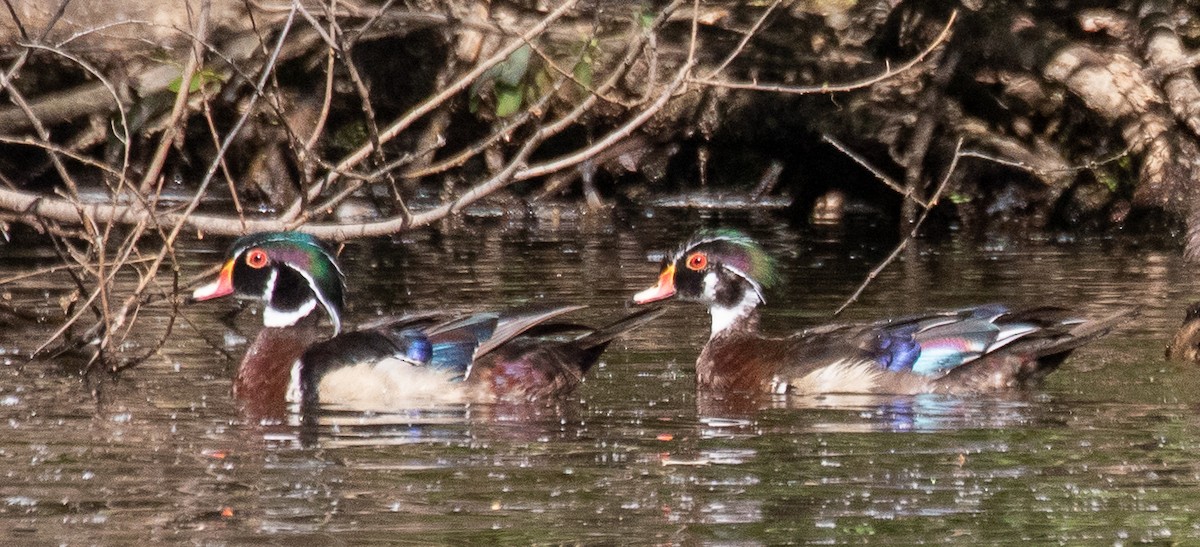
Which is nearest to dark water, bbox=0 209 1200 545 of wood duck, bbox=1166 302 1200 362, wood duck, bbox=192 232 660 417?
wood duck, bbox=1166 302 1200 362

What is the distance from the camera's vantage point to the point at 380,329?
322 inches

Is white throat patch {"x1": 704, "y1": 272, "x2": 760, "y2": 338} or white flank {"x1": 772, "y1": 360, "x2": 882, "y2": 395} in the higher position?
white throat patch {"x1": 704, "y1": 272, "x2": 760, "y2": 338}

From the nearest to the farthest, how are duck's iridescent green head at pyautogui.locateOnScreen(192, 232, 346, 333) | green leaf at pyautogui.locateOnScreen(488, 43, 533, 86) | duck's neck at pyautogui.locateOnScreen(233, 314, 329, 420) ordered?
duck's neck at pyautogui.locateOnScreen(233, 314, 329, 420), duck's iridescent green head at pyautogui.locateOnScreen(192, 232, 346, 333), green leaf at pyautogui.locateOnScreen(488, 43, 533, 86)

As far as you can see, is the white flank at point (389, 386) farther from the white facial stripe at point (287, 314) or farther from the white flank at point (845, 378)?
the white flank at point (845, 378)

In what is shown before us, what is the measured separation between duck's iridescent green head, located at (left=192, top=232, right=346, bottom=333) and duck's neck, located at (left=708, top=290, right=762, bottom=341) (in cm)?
165

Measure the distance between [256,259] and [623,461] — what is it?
8.10 ft

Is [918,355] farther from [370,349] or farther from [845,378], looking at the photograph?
[370,349]

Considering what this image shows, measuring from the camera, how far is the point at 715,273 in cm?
905

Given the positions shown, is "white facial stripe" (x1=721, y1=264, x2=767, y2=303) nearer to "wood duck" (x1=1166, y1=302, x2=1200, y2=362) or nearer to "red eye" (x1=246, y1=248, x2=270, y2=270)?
"wood duck" (x1=1166, y1=302, x2=1200, y2=362)

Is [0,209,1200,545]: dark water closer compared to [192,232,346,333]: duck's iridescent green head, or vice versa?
[0,209,1200,545]: dark water

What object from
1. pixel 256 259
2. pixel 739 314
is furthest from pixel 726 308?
pixel 256 259

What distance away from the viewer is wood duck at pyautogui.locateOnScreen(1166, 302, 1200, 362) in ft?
28.0

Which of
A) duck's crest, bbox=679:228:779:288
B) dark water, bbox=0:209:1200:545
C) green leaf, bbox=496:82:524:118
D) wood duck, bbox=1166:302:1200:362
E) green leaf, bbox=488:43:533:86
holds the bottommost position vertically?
dark water, bbox=0:209:1200:545

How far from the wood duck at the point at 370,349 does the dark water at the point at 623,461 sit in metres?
0.24
